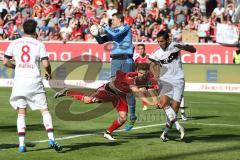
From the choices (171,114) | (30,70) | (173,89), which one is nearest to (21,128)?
(30,70)

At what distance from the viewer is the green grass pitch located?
12492 mm

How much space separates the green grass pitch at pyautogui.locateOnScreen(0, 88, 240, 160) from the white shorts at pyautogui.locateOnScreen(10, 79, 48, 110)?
888 millimetres

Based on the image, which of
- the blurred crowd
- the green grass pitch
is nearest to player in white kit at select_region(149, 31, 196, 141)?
the green grass pitch

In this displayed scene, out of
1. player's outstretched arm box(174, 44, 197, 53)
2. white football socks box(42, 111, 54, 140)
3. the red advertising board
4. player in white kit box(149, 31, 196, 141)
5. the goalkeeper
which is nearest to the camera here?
white football socks box(42, 111, 54, 140)

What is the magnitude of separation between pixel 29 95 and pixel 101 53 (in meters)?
20.8

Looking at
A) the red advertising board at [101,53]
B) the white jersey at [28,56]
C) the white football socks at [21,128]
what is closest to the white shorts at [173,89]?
the white jersey at [28,56]

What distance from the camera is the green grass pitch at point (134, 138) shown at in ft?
41.0

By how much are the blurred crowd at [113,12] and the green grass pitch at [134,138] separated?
12670 millimetres

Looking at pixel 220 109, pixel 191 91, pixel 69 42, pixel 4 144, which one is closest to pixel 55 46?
pixel 69 42

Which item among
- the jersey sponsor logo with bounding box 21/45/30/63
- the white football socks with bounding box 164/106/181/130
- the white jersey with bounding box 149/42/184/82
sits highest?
the jersey sponsor logo with bounding box 21/45/30/63

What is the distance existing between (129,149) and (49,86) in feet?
57.2

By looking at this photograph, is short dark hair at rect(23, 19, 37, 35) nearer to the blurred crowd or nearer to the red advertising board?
the red advertising board

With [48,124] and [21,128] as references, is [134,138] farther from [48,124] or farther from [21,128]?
[21,128]

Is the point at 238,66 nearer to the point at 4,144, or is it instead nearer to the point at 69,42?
the point at 69,42
